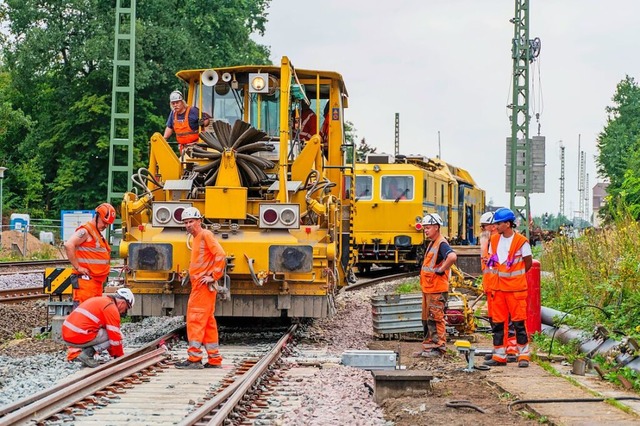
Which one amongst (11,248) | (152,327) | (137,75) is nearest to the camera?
(152,327)

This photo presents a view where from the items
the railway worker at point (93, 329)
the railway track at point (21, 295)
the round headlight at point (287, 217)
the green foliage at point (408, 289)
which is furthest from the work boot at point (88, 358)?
the green foliage at point (408, 289)

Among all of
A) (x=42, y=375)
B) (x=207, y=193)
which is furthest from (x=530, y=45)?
(x=42, y=375)

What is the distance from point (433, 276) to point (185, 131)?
415 cm

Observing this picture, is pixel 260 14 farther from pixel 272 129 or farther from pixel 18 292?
pixel 272 129

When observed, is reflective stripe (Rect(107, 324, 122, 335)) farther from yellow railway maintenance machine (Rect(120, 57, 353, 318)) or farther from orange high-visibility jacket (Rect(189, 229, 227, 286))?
Answer: yellow railway maintenance machine (Rect(120, 57, 353, 318))

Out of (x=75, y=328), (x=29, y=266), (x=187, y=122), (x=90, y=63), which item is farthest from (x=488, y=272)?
(x=90, y=63)

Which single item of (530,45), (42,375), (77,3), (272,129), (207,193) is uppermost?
(77,3)

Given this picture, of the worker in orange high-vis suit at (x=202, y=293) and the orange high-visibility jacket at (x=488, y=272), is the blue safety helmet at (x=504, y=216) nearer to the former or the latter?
the orange high-visibility jacket at (x=488, y=272)

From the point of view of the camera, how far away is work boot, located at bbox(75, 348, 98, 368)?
10.1 metres

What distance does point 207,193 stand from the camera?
1254cm

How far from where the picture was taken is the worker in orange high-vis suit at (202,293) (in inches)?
412

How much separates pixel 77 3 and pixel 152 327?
107 ft

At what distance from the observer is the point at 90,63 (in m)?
46.0

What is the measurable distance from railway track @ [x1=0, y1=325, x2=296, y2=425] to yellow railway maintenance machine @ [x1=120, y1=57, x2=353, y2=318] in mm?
1128
